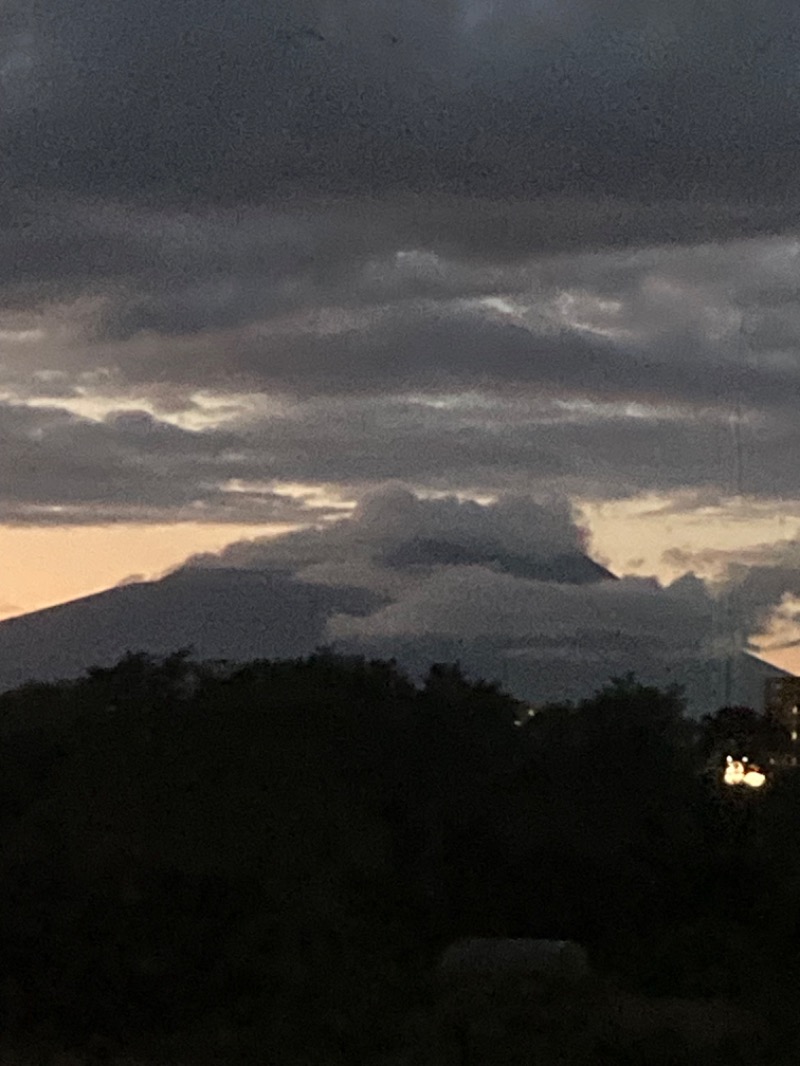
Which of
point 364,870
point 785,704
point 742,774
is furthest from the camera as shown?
point 785,704

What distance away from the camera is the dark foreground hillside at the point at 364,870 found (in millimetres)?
26234

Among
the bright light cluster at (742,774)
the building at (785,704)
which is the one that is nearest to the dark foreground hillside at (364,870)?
the bright light cluster at (742,774)

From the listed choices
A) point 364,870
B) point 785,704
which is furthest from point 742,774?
point 785,704

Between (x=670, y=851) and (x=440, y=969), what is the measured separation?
8325 mm

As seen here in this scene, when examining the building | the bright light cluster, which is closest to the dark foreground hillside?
the bright light cluster

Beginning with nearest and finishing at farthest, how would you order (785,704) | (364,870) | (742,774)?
(364,870)
(742,774)
(785,704)

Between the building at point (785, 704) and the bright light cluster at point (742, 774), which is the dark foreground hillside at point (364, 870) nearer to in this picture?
the bright light cluster at point (742, 774)

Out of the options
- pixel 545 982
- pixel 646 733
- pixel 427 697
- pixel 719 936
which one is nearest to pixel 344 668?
pixel 427 697

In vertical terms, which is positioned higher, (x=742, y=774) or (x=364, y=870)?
(x=742, y=774)

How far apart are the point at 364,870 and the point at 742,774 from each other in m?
19.3

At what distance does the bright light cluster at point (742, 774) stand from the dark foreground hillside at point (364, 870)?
64.4 inches

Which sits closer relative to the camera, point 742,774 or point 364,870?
point 364,870

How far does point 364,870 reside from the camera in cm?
3112

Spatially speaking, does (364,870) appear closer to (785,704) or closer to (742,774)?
(742,774)
